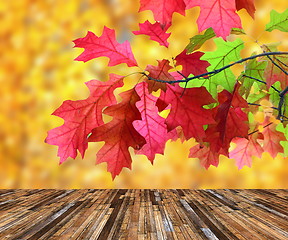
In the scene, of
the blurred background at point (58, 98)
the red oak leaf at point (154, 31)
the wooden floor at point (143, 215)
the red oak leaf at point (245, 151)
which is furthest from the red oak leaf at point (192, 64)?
the blurred background at point (58, 98)

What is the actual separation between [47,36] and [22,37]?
6.0 inches

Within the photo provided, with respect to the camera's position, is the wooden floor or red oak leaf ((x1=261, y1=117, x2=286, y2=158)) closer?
red oak leaf ((x1=261, y1=117, x2=286, y2=158))

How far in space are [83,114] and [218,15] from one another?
14 centimetres

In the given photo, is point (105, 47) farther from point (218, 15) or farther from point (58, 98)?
point (58, 98)

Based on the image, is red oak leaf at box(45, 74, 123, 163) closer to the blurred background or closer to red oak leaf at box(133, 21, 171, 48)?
red oak leaf at box(133, 21, 171, 48)

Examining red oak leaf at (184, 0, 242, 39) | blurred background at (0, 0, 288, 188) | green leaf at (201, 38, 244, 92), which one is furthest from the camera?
blurred background at (0, 0, 288, 188)

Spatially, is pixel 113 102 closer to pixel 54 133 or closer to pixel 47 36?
pixel 54 133

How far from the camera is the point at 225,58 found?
0.39 m

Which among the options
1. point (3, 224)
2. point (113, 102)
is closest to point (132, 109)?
point (113, 102)

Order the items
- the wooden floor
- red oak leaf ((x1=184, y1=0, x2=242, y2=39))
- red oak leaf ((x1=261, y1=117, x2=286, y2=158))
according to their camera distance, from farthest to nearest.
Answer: the wooden floor → red oak leaf ((x1=261, y1=117, x2=286, y2=158)) → red oak leaf ((x1=184, y1=0, x2=242, y2=39))

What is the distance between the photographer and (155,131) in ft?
1.09

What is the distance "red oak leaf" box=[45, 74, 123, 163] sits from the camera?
0.32 m

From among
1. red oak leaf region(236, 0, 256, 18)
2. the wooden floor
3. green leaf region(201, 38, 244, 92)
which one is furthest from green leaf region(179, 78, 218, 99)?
the wooden floor

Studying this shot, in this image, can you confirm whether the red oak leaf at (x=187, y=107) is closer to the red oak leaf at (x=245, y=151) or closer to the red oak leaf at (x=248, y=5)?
the red oak leaf at (x=248, y=5)
